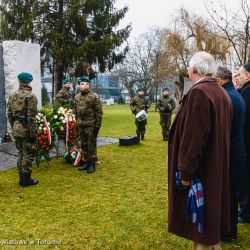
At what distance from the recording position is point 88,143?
25.4 ft

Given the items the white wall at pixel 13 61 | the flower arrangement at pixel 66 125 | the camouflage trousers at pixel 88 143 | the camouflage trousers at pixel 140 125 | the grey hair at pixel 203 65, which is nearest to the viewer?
the grey hair at pixel 203 65

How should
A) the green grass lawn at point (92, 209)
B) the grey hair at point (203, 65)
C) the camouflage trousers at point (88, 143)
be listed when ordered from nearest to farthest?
1. the grey hair at point (203, 65)
2. the green grass lawn at point (92, 209)
3. the camouflage trousers at point (88, 143)

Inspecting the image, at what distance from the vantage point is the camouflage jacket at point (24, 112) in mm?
6236

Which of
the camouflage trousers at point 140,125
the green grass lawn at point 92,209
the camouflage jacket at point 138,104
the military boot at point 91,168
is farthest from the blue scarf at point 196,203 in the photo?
the camouflage jacket at point 138,104

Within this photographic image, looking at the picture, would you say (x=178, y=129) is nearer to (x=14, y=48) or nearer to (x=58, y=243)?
(x=58, y=243)

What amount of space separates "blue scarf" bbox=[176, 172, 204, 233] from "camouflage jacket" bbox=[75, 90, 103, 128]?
15.5 ft

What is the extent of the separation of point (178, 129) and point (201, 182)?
19.8 inches

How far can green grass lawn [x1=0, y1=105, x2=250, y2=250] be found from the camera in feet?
14.2

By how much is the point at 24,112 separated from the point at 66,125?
6.61ft

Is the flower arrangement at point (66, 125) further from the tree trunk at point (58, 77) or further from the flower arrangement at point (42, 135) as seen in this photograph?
the tree trunk at point (58, 77)

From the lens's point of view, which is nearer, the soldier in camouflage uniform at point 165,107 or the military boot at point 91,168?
the military boot at point 91,168

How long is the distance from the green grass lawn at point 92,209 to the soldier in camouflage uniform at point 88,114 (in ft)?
2.29

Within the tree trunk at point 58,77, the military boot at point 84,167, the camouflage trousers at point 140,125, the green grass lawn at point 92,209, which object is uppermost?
the tree trunk at point 58,77

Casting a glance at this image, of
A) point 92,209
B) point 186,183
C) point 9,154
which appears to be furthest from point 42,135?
point 186,183
